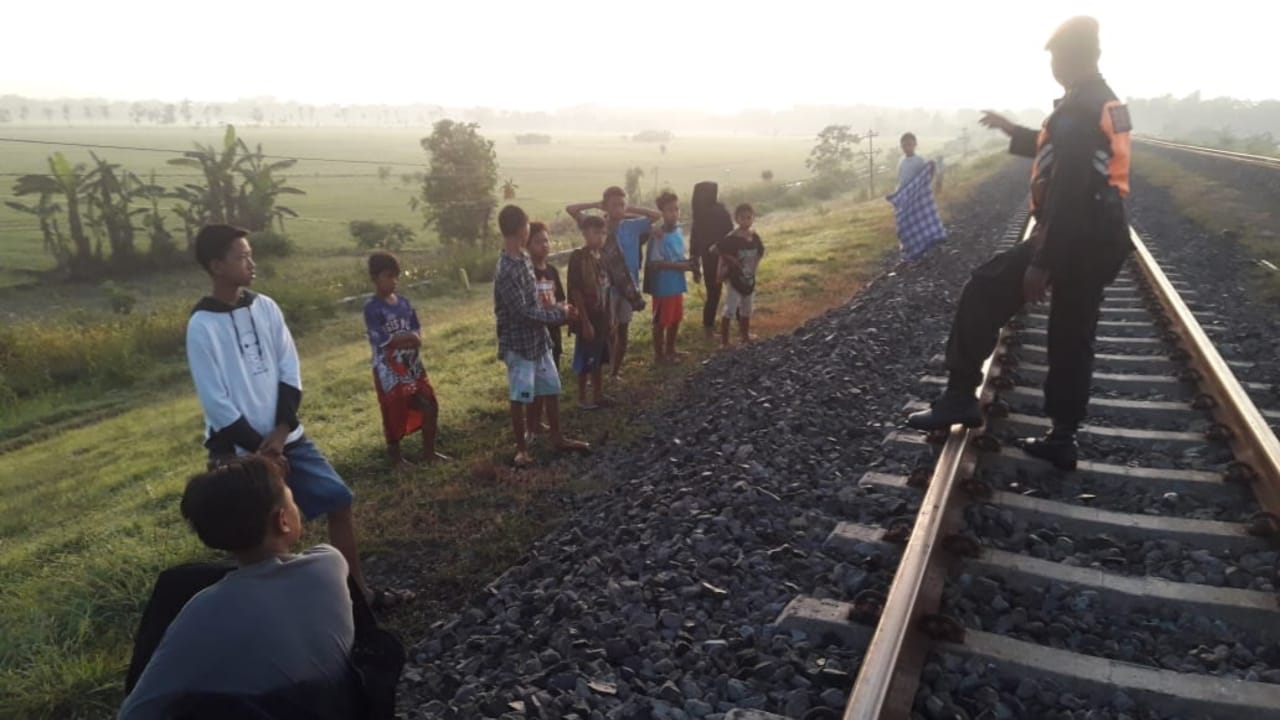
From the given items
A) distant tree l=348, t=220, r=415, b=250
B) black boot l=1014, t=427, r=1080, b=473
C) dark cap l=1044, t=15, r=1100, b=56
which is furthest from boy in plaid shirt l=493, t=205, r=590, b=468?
distant tree l=348, t=220, r=415, b=250

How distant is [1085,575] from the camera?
3162 mm

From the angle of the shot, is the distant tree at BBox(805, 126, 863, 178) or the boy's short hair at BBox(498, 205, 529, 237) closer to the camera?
the boy's short hair at BBox(498, 205, 529, 237)

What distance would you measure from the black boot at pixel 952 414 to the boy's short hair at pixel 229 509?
316cm

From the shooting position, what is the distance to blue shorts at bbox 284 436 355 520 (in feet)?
11.8

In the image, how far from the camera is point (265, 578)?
2145 millimetres

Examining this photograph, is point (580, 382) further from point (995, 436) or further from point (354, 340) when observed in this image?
point (354, 340)

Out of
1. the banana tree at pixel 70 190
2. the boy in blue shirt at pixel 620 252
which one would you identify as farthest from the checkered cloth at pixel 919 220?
the banana tree at pixel 70 190

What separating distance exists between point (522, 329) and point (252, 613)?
3.71m

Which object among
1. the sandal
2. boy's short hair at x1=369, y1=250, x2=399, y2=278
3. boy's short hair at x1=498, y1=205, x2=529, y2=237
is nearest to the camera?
the sandal

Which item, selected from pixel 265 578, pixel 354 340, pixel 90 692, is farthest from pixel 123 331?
pixel 265 578

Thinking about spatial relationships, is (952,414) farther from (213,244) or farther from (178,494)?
(178,494)

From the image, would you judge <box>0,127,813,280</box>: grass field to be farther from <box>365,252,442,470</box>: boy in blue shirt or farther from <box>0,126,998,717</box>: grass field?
<box>365,252,442,470</box>: boy in blue shirt

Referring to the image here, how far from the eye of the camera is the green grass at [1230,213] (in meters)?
9.11

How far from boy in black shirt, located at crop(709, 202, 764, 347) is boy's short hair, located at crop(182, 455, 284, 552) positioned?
21.9 feet
